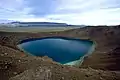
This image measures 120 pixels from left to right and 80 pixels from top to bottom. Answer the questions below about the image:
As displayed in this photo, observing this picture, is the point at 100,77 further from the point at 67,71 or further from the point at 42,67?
the point at 42,67

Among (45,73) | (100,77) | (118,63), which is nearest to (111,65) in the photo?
(118,63)

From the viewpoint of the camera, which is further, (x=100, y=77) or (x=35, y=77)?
(x=100, y=77)

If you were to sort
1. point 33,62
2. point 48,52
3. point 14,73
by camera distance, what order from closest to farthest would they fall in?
point 14,73 < point 33,62 < point 48,52

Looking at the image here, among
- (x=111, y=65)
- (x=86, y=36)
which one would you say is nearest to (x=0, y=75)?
(x=111, y=65)

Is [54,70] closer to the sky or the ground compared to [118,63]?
closer to the sky

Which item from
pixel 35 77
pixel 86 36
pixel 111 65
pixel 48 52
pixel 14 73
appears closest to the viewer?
pixel 35 77

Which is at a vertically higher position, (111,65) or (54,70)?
(54,70)

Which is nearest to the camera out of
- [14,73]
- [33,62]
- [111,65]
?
[14,73]

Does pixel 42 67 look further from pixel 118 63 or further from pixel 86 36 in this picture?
pixel 86 36

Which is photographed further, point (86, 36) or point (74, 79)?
point (86, 36)
